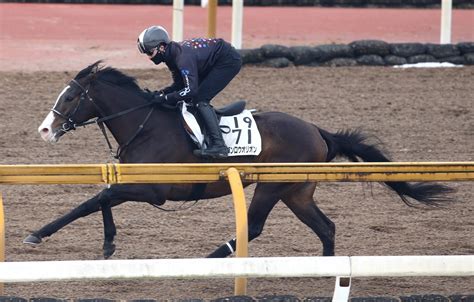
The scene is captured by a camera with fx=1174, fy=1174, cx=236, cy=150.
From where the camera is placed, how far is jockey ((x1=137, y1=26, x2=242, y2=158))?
857 cm

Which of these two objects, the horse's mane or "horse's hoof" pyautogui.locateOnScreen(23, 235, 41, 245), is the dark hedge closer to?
the horse's mane

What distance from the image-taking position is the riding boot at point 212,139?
28.1ft

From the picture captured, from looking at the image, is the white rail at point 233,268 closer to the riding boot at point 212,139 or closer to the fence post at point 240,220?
the fence post at point 240,220

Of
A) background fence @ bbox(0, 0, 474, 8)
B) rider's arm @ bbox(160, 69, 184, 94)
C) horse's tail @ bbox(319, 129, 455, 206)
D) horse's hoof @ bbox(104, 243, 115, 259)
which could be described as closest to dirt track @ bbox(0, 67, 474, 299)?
horse's hoof @ bbox(104, 243, 115, 259)

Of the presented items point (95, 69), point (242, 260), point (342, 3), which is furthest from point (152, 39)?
point (342, 3)

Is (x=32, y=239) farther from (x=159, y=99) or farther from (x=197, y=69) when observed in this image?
(x=197, y=69)

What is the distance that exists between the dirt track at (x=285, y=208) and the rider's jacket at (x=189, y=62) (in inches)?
49.1

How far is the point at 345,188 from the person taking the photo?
11328 millimetres

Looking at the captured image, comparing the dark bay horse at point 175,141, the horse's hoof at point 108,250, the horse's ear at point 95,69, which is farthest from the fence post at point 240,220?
the horse's ear at point 95,69

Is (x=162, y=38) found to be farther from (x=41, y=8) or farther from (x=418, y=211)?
(x=41, y=8)

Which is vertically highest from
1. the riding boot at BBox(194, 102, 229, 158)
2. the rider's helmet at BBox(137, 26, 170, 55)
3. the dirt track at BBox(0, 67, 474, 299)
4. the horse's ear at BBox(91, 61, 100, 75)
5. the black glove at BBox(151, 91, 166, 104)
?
the rider's helmet at BBox(137, 26, 170, 55)

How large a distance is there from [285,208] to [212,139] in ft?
7.48

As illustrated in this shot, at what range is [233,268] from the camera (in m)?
6.39

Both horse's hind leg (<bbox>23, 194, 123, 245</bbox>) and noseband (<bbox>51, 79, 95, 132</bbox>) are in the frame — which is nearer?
horse's hind leg (<bbox>23, 194, 123, 245</bbox>)
